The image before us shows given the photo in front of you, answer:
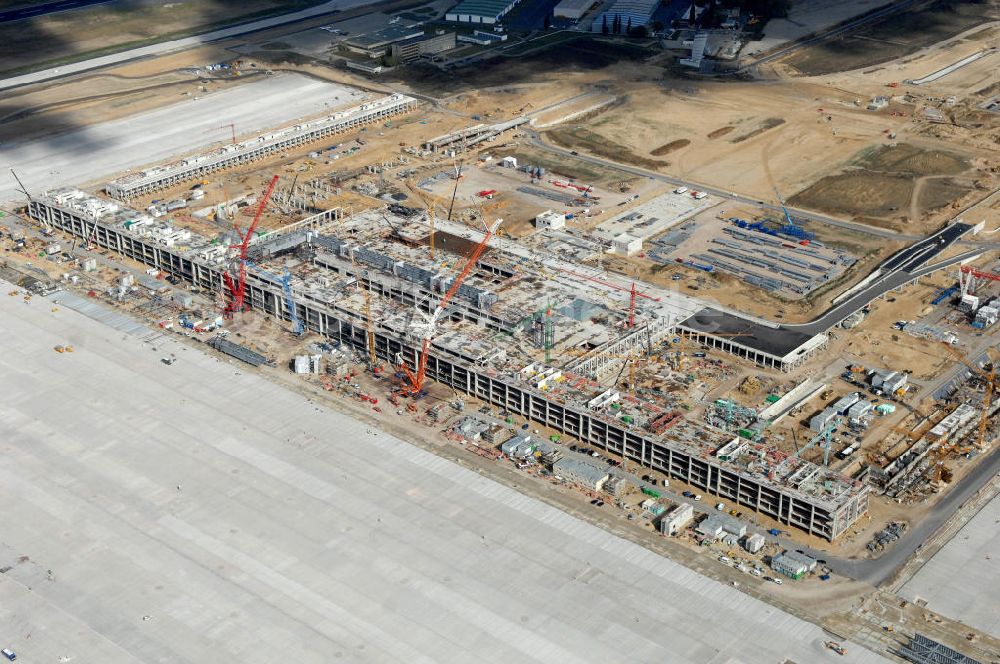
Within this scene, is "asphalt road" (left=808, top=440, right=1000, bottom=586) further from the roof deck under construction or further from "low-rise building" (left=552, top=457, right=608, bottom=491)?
"low-rise building" (left=552, top=457, right=608, bottom=491)

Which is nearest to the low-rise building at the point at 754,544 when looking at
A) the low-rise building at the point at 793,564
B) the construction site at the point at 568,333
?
the construction site at the point at 568,333

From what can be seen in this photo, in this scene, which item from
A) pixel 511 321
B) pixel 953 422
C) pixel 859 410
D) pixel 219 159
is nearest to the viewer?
pixel 953 422

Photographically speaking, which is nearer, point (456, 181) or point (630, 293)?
point (630, 293)

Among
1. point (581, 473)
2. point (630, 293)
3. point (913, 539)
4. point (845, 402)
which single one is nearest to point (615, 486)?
point (581, 473)

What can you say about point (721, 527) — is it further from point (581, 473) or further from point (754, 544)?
point (581, 473)

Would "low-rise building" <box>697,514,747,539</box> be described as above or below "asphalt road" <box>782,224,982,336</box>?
below

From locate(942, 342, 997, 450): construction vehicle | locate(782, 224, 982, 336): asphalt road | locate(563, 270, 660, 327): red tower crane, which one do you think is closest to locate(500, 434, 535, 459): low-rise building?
locate(563, 270, 660, 327): red tower crane
